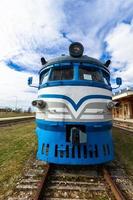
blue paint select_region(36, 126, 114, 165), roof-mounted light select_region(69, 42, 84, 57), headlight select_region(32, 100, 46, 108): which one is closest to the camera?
blue paint select_region(36, 126, 114, 165)

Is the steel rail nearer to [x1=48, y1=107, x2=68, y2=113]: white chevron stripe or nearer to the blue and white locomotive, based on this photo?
the blue and white locomotive

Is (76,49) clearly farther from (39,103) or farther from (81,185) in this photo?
(81,185)

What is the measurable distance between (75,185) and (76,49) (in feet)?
11.1

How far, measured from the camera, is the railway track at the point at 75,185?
362 cm

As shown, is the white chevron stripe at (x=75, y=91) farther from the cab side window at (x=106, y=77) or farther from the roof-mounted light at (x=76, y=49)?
the roof-mounted light at (x=76, y=49)

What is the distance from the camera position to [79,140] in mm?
4434

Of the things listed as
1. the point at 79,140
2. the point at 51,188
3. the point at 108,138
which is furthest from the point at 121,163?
the point at 51,188

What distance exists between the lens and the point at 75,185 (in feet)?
13.5

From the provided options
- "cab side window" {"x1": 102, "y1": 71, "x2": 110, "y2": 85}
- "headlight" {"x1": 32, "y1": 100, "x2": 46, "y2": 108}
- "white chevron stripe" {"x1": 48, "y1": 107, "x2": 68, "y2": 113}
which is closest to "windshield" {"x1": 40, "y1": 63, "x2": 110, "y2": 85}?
"cab side window" {"x1": 102, "y1": 71, "x2": 110, "y2": 85}

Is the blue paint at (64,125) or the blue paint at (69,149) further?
the blue paint at (64,125)

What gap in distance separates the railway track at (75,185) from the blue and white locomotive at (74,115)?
0.37 meters

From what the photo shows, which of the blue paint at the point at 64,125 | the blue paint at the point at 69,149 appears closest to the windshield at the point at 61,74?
the blue paint at the point at 64,125

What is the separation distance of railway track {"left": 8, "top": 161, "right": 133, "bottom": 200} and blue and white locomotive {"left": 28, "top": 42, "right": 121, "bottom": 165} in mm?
369

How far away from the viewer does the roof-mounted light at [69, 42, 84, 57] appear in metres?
5.23
